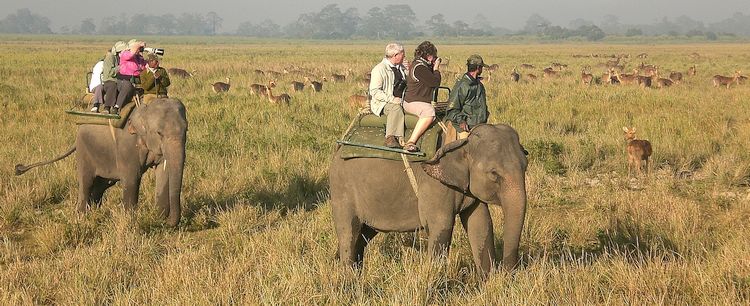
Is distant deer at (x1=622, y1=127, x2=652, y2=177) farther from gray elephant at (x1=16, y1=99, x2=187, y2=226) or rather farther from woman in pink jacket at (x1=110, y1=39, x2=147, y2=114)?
woman in pink jacket at (x1=110, y1=39, x2=147, y2=114)

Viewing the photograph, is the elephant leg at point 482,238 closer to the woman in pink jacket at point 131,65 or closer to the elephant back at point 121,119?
the elephant back at point 121,119

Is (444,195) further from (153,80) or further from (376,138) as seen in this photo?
(153,80)

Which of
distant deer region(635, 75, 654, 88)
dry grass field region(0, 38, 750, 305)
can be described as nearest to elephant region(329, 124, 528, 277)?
dry grass field region(0, 38, 750, 305)

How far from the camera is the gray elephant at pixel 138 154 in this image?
759 centimetres

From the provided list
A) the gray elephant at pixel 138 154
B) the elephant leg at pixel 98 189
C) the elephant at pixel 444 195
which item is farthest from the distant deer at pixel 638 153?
the elephant leg at pixel 98 189

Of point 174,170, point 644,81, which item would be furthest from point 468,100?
point 644,81

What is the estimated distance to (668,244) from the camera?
6.91 metres

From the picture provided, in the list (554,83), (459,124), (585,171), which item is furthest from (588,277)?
(554,83)

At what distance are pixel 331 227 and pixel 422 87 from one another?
7.83 ft

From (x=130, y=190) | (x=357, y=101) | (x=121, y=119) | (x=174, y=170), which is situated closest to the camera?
(x=174, y=170)

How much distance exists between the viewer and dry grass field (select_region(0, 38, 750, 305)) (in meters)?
5.08

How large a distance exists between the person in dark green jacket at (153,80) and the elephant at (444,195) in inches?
126

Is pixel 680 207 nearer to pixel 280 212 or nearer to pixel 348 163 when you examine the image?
pixel 348 163

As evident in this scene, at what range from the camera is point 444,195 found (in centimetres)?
527
